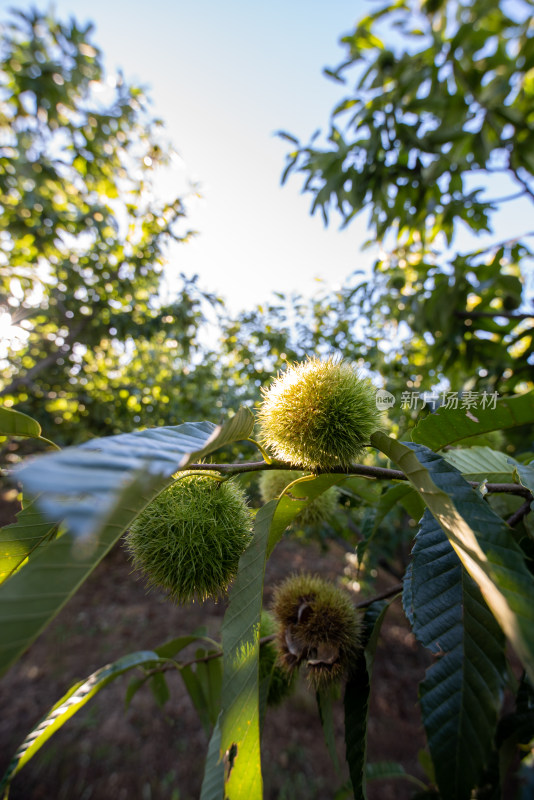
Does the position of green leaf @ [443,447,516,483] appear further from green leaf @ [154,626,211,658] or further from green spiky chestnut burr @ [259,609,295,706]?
green leaf @ [154,626,211,658]

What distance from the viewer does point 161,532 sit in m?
0.84

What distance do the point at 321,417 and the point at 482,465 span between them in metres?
0.57

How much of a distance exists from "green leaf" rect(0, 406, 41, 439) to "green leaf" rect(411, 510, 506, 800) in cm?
73

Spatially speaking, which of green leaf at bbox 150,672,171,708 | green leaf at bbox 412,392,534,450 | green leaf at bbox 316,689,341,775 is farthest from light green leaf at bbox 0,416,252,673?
green leaf at bbox 150,672,171,708

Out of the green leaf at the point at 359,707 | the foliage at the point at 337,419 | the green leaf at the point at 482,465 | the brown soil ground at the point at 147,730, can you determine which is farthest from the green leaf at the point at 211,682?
the green leaf at the point at 482,465

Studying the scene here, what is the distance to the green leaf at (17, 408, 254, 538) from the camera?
0.34 metres

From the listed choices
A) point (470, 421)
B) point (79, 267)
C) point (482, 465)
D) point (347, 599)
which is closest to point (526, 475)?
point (470, 421)

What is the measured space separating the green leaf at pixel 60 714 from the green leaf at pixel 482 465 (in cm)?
111

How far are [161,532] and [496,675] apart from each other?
2.21 ft

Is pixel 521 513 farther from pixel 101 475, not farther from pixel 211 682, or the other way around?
pixel 211 682

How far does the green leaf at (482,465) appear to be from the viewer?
105cm

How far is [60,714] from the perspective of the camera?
988mm

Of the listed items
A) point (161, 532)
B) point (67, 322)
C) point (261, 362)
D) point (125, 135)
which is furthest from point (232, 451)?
point (125, 135)

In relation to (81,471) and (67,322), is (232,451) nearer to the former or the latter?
(81,471)
